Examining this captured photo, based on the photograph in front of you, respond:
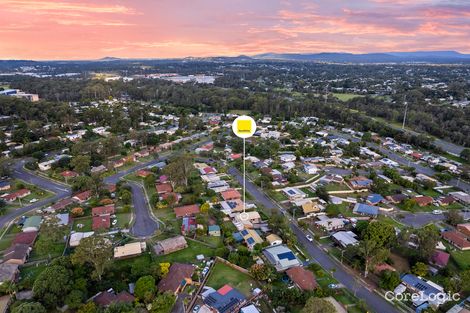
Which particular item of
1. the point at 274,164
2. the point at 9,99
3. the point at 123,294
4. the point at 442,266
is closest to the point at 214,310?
the point at 123,294

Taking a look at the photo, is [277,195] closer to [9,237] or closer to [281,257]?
[281,257]

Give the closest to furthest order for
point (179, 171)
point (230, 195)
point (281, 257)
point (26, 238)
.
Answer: point (281, 257) → point (26, 238) → point (230, 195) → point (179, 171)

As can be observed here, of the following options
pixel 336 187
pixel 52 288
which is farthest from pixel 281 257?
pixel 336 187

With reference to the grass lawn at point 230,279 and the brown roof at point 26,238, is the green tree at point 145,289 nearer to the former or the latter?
the grass lawn at point 230,279

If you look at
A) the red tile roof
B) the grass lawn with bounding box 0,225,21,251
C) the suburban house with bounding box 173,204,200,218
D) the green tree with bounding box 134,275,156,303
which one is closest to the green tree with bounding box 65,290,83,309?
the green tree with bounding box 134,275,156,303

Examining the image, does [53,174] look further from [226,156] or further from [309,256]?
[309,256]

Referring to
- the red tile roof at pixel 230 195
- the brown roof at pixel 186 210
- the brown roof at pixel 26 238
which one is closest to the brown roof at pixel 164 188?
the brown roof at pixel 186 210

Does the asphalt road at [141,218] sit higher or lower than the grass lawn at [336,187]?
lower
